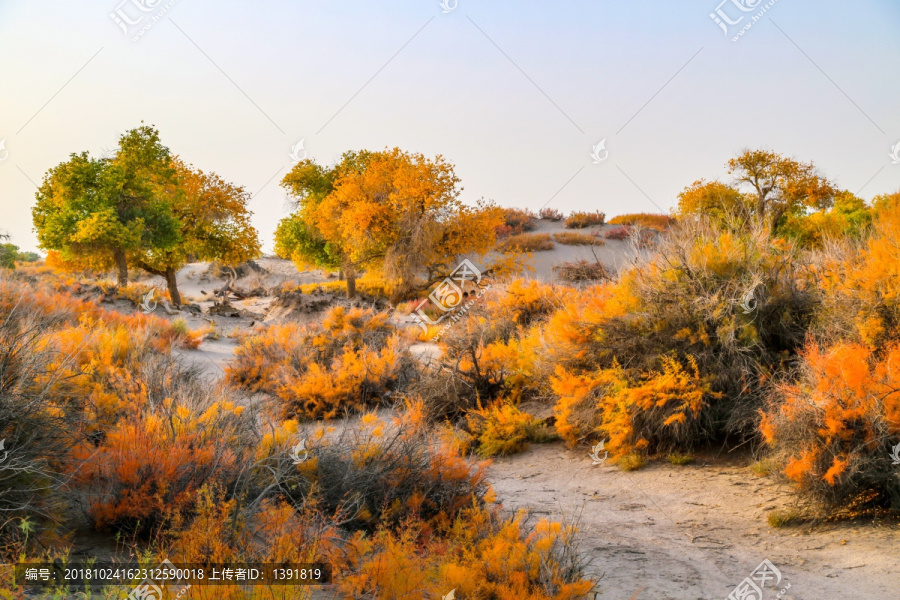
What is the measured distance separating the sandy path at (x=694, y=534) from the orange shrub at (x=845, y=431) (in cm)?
36

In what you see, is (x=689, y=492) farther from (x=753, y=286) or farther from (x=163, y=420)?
(x=163, y=420)

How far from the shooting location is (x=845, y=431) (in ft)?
19.3

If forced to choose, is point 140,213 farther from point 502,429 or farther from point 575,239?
point 575,239

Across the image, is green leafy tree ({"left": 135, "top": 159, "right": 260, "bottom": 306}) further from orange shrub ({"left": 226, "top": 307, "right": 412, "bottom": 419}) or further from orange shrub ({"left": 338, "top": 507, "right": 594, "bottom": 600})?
orange shrub ({"left": 338, "top": 507, "right": 594, "bottom": 600})

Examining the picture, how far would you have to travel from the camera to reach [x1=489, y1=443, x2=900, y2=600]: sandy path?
4508 mm

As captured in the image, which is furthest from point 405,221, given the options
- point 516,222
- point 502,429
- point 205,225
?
point 516,222

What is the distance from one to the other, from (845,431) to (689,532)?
1.76m

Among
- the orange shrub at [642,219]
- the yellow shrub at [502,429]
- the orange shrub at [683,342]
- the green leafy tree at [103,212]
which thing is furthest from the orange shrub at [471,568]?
the orange shrub at [642,219]

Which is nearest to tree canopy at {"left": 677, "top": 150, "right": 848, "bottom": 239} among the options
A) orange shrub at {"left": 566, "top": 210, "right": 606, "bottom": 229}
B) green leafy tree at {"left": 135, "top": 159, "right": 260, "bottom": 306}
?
orange shrub at {"left": 566, "top": 210, "right": 606, "bottom": 229}

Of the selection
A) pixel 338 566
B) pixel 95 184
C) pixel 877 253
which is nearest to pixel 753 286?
pixel 877 253

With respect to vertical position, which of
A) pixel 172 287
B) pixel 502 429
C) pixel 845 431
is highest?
pixel 172 287

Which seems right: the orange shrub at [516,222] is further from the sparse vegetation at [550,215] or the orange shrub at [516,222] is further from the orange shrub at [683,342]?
the orange shrub at [683,342]

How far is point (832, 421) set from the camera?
19.3ft

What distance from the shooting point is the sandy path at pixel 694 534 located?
4.51m
